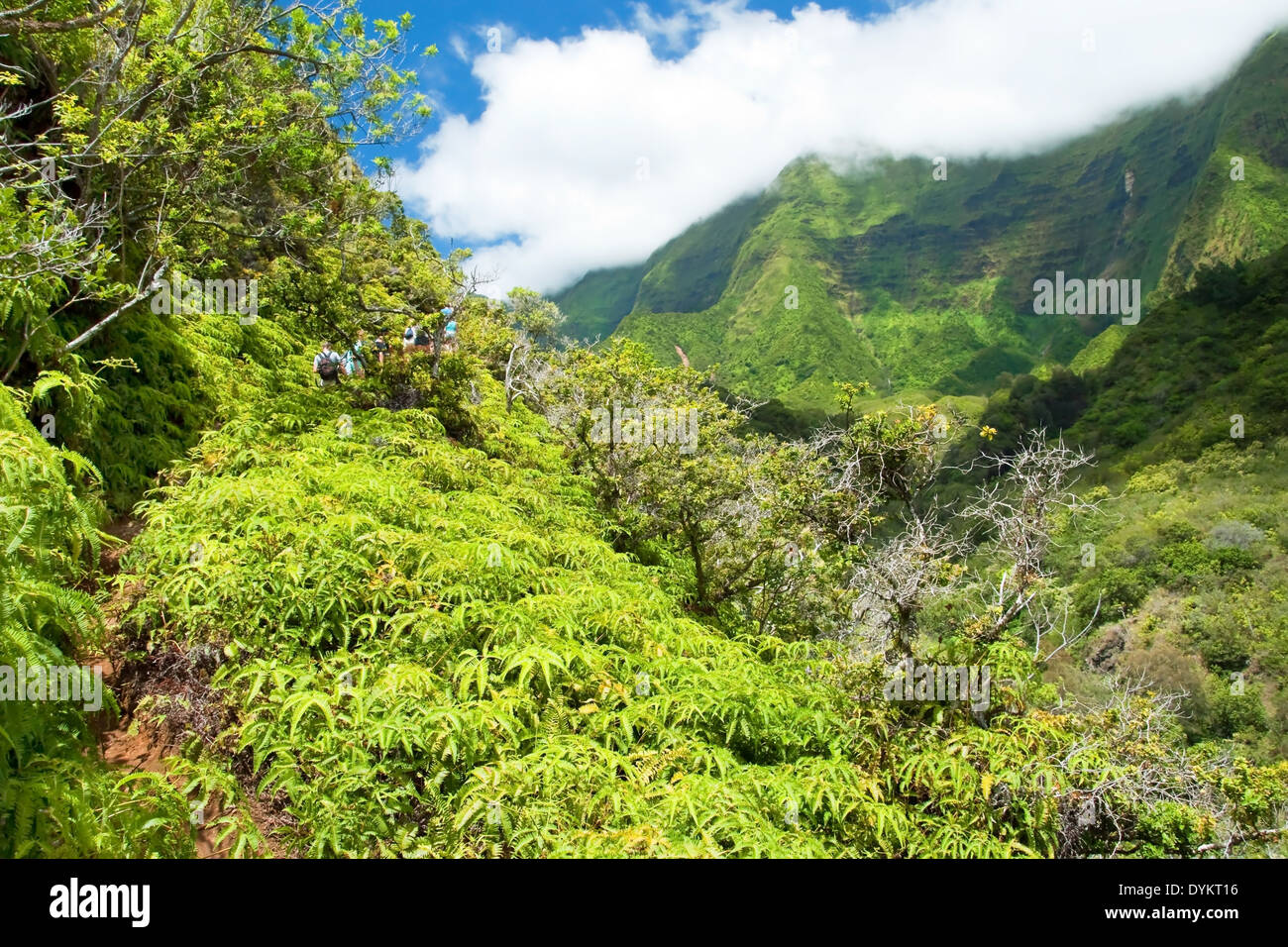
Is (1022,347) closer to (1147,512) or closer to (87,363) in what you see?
(1147,512)

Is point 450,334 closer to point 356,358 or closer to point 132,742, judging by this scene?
point 356,358

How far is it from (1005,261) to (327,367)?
207 metres

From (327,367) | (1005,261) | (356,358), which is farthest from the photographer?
(1005,261)

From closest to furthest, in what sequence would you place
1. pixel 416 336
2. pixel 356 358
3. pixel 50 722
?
pixel 50 722 → pixel 356 358 → pixel 416 336

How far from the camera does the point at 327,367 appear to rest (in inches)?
461

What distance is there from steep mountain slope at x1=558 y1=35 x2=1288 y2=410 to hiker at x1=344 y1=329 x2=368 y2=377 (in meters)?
98.0

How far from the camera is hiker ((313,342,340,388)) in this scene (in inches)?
456

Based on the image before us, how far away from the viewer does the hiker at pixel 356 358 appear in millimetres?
11461

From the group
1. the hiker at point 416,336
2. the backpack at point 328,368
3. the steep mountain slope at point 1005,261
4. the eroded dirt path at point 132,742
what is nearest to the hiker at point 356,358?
the backpack at point 328,368

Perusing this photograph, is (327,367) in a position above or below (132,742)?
above

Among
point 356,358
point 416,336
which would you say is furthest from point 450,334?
point 356,358

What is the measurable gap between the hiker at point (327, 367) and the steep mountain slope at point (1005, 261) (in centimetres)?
9843

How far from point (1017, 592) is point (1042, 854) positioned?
90.7 inches
